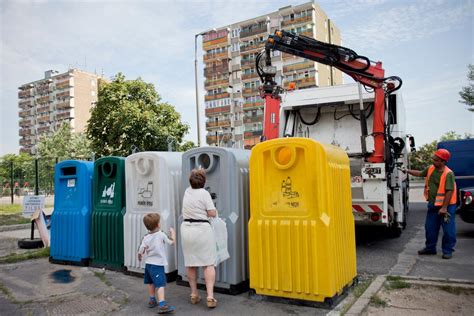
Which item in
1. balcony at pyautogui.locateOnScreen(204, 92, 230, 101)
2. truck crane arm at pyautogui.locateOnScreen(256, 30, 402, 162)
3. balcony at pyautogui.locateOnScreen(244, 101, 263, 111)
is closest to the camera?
truck crane arm at pyautogui.locateOnScreen(256, 30, 402, 162)

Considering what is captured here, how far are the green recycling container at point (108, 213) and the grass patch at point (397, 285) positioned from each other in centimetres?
366

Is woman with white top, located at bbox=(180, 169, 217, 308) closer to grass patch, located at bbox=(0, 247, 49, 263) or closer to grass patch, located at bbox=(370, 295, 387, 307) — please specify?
grass patch, located at bbox=(370, 295, 387, 307)

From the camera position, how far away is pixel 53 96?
9962 centimetres

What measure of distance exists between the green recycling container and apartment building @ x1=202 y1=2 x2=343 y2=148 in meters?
50.2

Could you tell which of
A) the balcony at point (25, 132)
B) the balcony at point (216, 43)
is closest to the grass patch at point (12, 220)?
the balcony at point (216, 43)

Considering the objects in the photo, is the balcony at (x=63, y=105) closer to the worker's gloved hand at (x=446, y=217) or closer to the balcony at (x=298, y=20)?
the balcony at (x=298, y=20)

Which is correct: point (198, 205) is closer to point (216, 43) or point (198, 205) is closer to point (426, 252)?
point (426, 252)

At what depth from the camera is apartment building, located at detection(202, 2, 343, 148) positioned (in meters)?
57.9

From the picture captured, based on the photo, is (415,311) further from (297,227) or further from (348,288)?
(297,227)

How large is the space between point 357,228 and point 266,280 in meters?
6.21

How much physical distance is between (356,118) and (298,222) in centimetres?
466

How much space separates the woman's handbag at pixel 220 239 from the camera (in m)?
4.46

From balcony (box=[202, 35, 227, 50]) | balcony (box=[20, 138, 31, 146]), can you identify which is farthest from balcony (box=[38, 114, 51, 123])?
balcony (box=[202, 35, 227, 50])

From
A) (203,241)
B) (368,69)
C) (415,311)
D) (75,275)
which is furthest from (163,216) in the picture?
(368,69)
